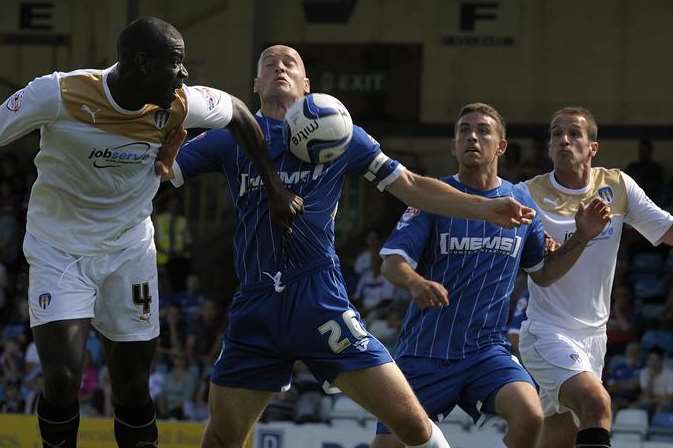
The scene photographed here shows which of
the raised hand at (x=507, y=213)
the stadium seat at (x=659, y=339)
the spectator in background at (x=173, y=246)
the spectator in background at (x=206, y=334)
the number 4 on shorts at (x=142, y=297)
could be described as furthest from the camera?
the spectator in background at (x=173, y=246)

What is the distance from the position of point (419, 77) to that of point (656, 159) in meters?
3.50

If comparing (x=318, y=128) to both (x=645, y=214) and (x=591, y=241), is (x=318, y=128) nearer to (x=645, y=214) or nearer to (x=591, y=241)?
(x=591, y=241)

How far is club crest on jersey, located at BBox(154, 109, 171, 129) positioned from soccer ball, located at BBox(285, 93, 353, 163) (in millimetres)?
644

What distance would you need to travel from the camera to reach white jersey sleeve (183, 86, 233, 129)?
6.65m

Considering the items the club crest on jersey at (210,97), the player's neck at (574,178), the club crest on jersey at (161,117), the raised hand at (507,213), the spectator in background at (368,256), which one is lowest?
the spectator in background at (368,256)

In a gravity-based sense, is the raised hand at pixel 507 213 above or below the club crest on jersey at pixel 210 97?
below

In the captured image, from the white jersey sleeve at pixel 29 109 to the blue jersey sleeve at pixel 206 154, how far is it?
2.22ft

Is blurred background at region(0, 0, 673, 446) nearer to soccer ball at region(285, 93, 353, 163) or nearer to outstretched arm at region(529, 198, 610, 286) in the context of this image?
outstretched arm at region(529, 198, 610, 286)

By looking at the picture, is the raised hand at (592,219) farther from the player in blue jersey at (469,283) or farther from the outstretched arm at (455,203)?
the outstretched arm at (455,203)

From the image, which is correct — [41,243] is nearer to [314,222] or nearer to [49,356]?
[49,356]

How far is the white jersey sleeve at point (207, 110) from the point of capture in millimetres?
6652

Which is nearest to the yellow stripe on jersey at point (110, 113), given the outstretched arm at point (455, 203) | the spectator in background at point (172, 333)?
the outstretched arm at point (455, 203)

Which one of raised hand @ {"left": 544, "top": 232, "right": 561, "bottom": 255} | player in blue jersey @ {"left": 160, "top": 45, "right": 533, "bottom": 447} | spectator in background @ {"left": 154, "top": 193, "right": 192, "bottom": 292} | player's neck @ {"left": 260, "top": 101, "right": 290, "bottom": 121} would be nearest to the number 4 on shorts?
player in blue jersey @ {"left": 160, "top": 45, "right": 533, "bottom": 447}

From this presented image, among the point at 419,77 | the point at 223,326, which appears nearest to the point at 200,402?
the point at 223,326
